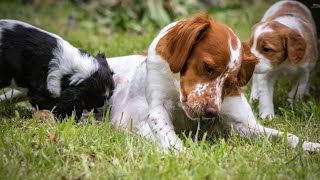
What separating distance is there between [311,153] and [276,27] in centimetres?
231

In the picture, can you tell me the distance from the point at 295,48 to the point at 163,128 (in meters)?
2.38

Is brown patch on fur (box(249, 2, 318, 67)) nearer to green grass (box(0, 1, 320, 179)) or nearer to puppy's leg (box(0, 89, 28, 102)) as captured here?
green grass (box(0, 1, 320, 179))

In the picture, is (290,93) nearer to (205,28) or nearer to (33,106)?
(205,28)

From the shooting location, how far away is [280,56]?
5715 millimetres

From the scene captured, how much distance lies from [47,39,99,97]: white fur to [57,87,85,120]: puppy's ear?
75mm

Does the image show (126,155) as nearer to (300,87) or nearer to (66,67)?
(66,67)

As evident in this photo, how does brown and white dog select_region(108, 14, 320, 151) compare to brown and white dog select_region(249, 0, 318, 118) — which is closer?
brown and white dog select_region(108, 14, 320, 151)

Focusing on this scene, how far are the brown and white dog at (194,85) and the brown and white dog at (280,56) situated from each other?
1.30 m

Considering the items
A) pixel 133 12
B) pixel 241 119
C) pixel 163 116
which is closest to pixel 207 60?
pixel 163 116

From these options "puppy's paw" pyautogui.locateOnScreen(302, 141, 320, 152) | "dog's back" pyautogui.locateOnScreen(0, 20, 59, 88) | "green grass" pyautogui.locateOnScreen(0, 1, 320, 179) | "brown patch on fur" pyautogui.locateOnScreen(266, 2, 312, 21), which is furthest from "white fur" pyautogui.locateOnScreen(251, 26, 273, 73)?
"dog's back" pyautogui.locateOnScreen(0, 20, 59, 88)

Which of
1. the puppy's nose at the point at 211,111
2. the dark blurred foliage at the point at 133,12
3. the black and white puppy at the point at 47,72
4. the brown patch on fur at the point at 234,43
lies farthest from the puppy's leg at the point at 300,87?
the dark blurred foliage at the point at 133,12

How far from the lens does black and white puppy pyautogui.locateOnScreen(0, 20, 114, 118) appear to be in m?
4.55

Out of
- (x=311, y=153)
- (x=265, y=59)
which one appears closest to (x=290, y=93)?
(x=265, y=59)

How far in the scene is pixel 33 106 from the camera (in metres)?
4.72
